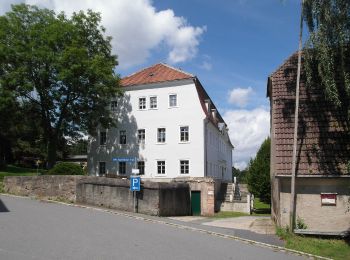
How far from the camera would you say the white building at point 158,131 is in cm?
4191

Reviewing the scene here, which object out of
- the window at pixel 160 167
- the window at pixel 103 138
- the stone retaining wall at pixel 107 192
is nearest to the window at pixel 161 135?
the window at pixel 160 167

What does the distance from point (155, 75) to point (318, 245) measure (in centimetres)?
3009

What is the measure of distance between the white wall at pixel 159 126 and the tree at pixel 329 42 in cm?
2359

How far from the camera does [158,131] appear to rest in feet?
143

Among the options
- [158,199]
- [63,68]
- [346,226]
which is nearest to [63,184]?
[158,199]

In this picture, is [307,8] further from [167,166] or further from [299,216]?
[167,166]

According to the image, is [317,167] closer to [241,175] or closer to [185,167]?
[185,167]

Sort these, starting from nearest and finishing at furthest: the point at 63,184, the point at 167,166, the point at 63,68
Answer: the point at 63,184 < the point at 63,68 < the point at 167,166

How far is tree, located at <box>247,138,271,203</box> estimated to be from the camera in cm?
4122

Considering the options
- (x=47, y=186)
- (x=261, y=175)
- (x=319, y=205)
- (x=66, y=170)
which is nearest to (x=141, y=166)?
(x=261, y=175)

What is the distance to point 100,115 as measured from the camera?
43.5 m

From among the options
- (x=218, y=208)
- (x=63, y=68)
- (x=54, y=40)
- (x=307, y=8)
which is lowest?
(x=218, y=208)

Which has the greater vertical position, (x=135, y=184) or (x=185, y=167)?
(x=185, y=167)

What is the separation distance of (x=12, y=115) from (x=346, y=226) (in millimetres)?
31875
